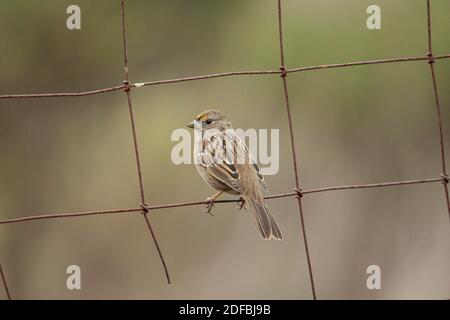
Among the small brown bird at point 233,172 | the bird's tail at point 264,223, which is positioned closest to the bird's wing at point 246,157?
the small brown bird at point 233,172

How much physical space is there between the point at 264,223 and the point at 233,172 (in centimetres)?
41

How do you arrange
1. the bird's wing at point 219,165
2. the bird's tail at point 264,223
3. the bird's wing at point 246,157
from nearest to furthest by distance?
the bird's tail at point 264,223 → the bird's wing at point 219,165 → the bird's wing at point 246,157

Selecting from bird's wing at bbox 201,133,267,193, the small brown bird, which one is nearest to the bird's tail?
the small brown bird

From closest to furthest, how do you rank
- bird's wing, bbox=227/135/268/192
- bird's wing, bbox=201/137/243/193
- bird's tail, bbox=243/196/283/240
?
bird's tail, bbox=243/196/283/240 → bird's wing, bbox=201/137/243/193 → bird's wing, bbox=227/135/268/192

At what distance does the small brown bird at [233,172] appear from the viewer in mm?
6551

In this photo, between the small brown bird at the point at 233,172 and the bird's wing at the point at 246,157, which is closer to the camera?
the small brown bird at the point at 233,172

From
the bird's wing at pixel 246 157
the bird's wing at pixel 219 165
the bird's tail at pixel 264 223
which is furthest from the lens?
the bird's wing at pixel 246 157

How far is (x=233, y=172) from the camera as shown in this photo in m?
6.77

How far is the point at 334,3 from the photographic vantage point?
564 inches

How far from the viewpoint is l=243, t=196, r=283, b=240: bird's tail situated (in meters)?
6.49

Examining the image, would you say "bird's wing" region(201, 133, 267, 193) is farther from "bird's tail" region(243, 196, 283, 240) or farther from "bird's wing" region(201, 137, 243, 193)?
"bird's tail" region(243, 196, 283, 240)

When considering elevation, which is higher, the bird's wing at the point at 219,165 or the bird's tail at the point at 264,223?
the bird's wing at the point at 219,165

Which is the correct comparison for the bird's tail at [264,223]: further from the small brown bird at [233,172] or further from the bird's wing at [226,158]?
the bird's wing at [226,158]

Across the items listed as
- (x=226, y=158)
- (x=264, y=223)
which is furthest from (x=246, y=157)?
(x=264, y=223)
